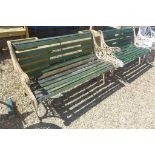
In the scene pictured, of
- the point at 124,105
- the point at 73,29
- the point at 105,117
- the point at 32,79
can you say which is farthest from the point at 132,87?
the point at 73,29

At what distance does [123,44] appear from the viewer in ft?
22.7

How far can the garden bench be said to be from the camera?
5.95 metres

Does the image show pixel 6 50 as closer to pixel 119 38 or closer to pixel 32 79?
pixel 32 79

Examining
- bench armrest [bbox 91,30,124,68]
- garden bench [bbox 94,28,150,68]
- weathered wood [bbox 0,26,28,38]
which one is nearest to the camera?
bench armrest [bbox 91,30,124,68]

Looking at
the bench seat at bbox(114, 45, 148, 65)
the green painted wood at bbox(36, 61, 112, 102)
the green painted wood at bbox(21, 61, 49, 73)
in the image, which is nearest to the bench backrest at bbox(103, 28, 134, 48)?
the bench seat at bbox(114, 45, 148, 65)

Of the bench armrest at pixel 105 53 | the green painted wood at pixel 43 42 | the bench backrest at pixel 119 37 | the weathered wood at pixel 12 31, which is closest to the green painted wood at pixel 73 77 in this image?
the bench armrest at pixel 105 53

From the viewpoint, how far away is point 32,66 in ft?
15.4

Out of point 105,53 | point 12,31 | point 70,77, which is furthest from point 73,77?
point 12,31

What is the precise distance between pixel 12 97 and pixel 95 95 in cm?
187

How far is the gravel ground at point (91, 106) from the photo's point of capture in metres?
4.44

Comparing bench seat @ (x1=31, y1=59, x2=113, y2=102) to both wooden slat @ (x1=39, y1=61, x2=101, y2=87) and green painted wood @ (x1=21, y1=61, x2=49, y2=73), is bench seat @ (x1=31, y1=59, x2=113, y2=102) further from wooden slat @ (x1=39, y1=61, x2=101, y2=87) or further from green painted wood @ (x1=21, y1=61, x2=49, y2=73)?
green painted wood @ (x1=21, y1=61, x2=49, y2=73)

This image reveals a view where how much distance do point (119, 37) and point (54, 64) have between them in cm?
250

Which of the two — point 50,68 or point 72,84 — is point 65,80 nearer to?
point 72,84

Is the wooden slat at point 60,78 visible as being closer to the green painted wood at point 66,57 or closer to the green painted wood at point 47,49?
the green painted wood at point 66,57
